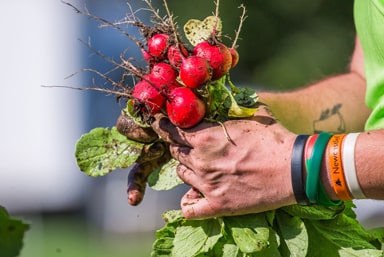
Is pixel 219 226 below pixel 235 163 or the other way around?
below

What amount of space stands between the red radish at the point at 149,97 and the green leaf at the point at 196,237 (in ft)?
1.53

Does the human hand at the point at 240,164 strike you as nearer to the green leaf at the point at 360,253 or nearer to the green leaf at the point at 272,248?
the green leaf at the point at 272,248

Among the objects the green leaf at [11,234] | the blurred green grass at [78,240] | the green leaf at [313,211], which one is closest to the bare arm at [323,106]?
the green leaf at [313,211]

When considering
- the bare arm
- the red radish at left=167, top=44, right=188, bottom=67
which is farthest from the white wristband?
the bare arm

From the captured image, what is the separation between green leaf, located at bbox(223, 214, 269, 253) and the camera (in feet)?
12.1

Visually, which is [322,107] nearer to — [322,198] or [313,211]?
[313,211]

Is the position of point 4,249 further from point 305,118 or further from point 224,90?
point 305,118

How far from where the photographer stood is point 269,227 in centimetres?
382

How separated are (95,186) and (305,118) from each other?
20.6 metres

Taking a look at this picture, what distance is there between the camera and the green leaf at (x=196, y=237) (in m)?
3.86

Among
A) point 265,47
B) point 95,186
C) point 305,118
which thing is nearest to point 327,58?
point 265,47

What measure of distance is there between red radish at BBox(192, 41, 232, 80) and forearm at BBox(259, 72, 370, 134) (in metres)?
0.80

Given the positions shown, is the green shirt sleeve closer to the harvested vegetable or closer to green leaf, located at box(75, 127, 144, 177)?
the harvested vegetable

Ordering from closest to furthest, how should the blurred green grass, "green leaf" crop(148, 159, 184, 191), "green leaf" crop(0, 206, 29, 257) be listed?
"green leaf" crop(0, 206, 29, 257) → "green leaf" crop(148, 159, 184, 191) → the blurred green grass
